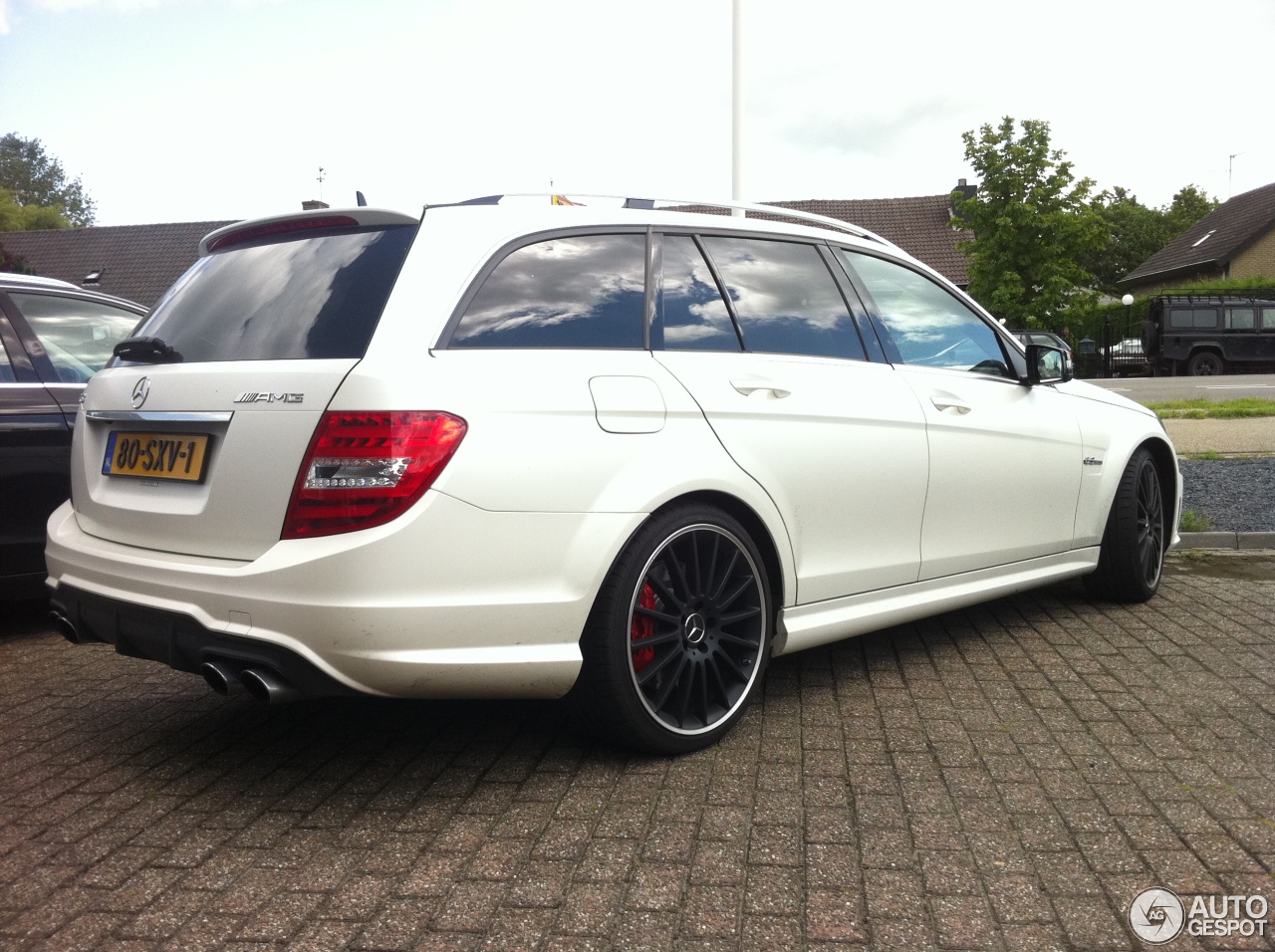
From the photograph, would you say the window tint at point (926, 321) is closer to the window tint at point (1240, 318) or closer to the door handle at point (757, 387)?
the door handle at point (757, 387)

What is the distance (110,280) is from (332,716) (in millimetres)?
49626

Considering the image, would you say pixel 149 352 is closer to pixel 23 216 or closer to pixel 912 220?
pixel 912 220

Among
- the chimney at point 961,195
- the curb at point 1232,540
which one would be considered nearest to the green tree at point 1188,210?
the chimney at point 961,195

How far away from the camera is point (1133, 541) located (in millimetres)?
5543

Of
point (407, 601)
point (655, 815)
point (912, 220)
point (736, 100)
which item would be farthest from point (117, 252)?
point (655, 815)

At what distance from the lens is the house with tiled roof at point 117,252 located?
48156 millimetres

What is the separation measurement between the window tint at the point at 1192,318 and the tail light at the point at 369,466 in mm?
29369

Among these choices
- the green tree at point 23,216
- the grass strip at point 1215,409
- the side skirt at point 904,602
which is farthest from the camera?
the green tree at point 23,216

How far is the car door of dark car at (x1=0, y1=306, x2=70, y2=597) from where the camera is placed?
5.16m

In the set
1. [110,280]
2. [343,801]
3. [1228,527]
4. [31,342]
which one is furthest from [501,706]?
[110,280]

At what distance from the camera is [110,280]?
4838 centimetres

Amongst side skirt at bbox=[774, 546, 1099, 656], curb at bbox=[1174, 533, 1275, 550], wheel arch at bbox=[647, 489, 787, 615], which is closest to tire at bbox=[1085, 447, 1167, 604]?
side skirt at bbox=[774, 546, 1099, 656]

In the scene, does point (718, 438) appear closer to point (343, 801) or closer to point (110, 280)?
point (343, 801)

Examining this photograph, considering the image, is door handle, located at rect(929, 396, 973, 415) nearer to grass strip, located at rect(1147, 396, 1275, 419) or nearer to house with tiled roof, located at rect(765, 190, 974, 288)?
grass strip, located at rect(1147, 396, 1275, 419)
